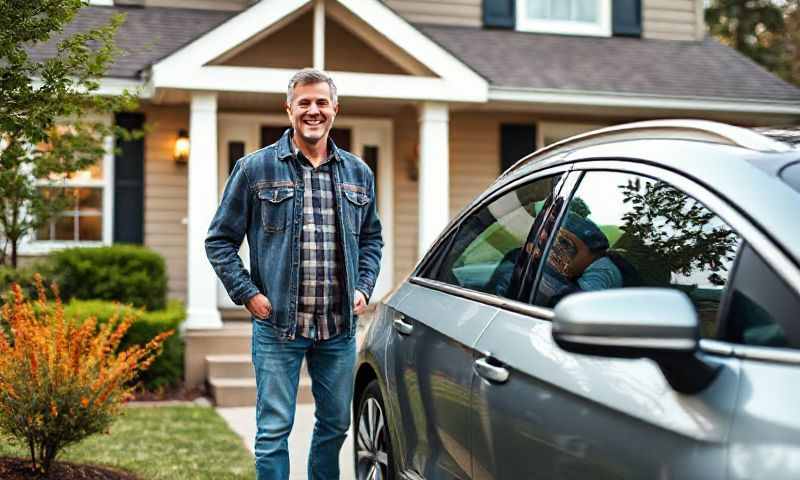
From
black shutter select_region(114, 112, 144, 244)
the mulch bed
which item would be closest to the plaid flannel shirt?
the mulch bed

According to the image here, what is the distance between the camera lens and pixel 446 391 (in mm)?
3141

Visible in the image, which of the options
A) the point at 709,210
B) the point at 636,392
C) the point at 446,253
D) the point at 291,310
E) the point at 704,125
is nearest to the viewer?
the point at 636,392

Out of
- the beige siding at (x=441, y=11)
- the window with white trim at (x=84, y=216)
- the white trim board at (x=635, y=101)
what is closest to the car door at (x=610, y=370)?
the white trim board at (x=635, y=101)

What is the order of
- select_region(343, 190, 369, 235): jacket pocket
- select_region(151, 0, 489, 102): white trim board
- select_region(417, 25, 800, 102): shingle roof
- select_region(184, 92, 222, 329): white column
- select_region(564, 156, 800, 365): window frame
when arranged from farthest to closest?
1. select_region(417, 25, 800, 102): shingle roof
2. select_region(184, 92, 222, 329): white column
3. select_region(151, 0, 489, 102): white trim board
4. select_region(343, 190, 369, 235): jacket pocket
5. select_region(564, 156, 800, 365): window frame

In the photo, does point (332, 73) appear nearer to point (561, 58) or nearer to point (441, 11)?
point (441, 11)

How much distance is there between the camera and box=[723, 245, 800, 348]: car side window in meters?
1.90

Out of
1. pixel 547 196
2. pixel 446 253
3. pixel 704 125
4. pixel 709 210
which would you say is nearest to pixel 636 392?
pixel 709 210

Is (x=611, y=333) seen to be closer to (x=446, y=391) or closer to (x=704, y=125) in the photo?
(x=704, y=125)

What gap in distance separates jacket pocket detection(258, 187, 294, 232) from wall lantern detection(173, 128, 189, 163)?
761 cm

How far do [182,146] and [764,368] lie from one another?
33.3ft

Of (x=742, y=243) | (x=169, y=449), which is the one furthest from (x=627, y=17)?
(x=742, y=243)

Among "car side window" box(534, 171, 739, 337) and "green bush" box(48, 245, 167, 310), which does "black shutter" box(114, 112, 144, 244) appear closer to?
"green bush" box(48, 245, 167, 310)

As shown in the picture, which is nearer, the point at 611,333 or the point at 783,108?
the point at 611,333

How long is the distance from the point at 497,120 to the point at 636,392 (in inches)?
417
